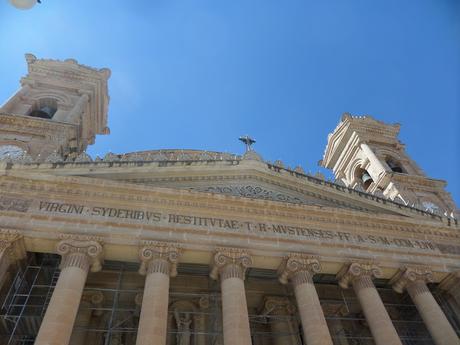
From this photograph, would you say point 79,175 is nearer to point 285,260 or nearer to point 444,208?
point 285,260

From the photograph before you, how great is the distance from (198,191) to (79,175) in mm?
3830

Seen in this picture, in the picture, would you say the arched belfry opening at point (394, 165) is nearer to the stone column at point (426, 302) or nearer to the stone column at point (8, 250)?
the stone column at point (426, 302)

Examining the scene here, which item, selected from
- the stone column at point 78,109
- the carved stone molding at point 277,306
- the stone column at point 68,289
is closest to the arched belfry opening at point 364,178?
the carved stone molding at point 277,306

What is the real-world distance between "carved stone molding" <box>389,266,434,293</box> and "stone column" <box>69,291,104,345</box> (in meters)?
9.79

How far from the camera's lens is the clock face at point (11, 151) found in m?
18.3

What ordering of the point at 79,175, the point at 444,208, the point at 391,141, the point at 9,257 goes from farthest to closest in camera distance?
the point at 391,141 < the point at 444,208 < the point at 79,175 < the point at 9,257

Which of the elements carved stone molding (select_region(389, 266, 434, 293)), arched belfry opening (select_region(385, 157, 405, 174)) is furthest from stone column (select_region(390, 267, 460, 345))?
arched belfry opening (select_region(385, 157, 405, 174))

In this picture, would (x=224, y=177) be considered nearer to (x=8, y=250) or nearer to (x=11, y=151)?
(x=8, y=250)

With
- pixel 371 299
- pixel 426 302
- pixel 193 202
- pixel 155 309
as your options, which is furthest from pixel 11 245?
pixel 426 302

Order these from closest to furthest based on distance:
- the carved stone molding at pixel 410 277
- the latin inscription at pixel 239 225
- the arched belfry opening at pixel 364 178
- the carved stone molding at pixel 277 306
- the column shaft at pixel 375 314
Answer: the column shaft at pixel 375 314 < the latin inscription at pixel 239 225 < the carved stone molding at pixel 410 277 < the carved stone molding at pixel 277 306 < the arched belfry opening at pixel 364 178

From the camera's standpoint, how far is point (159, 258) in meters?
11.9

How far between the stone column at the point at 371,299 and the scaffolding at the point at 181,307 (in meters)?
1.21

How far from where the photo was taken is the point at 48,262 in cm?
1341

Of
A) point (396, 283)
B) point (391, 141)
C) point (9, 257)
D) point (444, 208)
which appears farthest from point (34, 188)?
point (391, 141)
